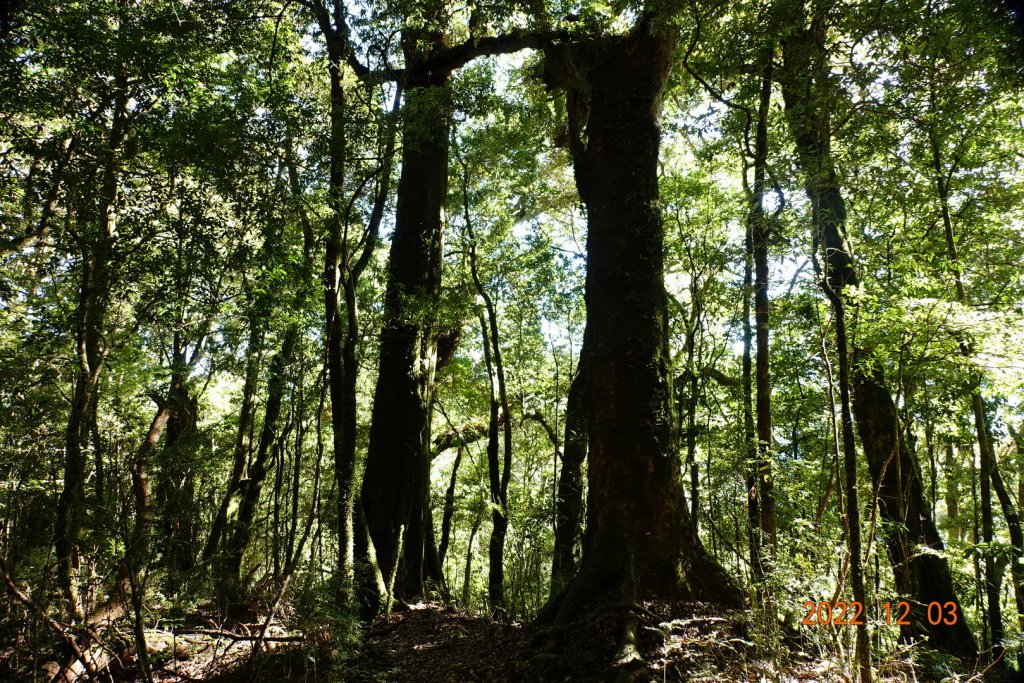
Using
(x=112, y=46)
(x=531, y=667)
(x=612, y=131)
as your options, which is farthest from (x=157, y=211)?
(x=531, y=667)

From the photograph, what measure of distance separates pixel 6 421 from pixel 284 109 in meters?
4.18

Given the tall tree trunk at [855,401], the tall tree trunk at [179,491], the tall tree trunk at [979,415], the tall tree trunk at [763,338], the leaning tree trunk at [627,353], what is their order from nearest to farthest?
the tall tree trunk at [855,401] < the tall tree trunk at [179,491] < the leaning tree trunk at [627,353] < the tall tree trunk at [763,338] < the tall tree trunk at [979,415]

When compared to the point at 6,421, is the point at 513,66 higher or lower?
higher

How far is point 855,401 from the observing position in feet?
27.3

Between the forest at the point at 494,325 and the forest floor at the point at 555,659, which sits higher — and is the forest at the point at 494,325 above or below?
above

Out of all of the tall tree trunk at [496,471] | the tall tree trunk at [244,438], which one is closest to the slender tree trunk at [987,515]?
the tall tree trunk at [496,471]

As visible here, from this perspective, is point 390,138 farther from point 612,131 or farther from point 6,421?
point 6,421

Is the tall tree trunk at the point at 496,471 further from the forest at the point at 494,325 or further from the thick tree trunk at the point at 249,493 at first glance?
the thick tree trunk at the point at 249,493

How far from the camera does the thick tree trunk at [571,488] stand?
8516 mm

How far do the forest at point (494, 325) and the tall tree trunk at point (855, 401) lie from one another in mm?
50

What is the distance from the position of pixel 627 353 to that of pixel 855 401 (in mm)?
Result: 4603

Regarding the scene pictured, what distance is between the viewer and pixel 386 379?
8.67 metres

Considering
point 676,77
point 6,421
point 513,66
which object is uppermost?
point 513,66
